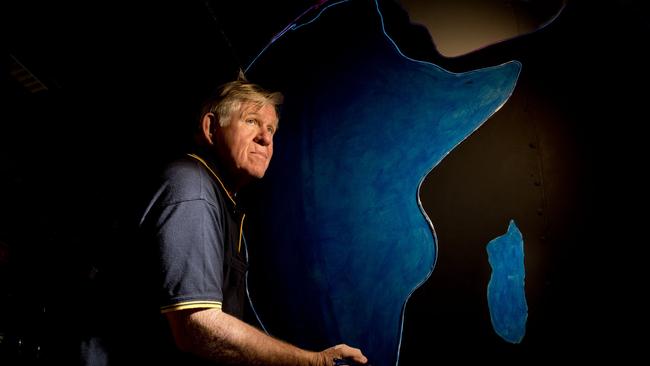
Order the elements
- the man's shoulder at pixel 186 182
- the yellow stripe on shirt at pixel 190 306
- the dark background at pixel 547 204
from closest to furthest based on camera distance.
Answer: the dark background at pixel 547 204 < the yellow stripe on shirt at pixel 190 306 < the man's shoulder at pixel 186 182

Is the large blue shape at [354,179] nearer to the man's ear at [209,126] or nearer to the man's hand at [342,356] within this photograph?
the man's hand at [342,356]

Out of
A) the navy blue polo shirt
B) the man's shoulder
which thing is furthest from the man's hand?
the man's shoulder

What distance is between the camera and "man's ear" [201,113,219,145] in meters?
1.37

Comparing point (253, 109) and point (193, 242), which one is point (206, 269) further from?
point (253, 109)

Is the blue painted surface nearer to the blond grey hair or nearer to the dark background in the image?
the dark background

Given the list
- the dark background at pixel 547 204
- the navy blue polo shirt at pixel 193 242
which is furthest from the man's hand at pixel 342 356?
the navy blue polo shirt at pixel 193 242

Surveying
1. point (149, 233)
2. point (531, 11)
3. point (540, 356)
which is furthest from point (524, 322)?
point (149, 233)

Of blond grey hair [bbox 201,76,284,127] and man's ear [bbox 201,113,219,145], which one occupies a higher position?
blond grey hair [bbox 201,76,284,127]

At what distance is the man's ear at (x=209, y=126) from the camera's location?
137 centimetres

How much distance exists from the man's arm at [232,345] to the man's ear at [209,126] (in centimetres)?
63

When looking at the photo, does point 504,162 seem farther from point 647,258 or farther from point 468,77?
point 647,258

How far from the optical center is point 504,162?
0.85m

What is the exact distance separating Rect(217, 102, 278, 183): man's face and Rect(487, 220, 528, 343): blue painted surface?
2.31ft

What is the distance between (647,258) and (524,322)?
26 centimetres
